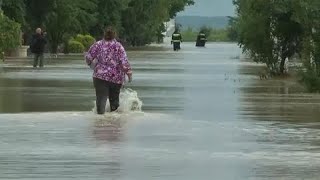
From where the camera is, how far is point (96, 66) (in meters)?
18.2

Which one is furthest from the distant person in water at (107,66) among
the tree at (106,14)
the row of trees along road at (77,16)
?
the tree at (106,14)

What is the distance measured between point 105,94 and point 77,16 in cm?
4167

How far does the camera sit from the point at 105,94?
18062 millimetres

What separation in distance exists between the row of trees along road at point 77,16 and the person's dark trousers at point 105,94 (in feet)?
87.3

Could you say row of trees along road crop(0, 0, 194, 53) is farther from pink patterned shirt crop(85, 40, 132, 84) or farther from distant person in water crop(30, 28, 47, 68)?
pink patterned shirt crop(85, 40, 132, 84)

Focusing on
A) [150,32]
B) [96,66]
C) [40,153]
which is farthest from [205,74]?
[150,32]

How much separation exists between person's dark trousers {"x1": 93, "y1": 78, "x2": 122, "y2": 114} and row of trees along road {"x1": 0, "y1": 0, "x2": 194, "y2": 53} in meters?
26.6

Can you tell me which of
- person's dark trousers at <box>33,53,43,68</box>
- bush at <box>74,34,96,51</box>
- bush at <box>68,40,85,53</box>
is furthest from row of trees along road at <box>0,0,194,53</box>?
person's dark trousers at <box>33,53,43,68</box>

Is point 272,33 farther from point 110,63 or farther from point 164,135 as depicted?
point 164,135

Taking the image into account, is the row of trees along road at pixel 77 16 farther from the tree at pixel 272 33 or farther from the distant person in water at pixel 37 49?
the tree at pixel 272 33

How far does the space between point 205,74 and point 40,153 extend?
2123cm

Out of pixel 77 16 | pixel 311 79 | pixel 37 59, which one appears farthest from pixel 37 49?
pixel 77 16

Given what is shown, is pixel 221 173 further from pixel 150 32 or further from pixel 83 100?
pixel 150 32

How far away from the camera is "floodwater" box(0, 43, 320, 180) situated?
1135 cm
